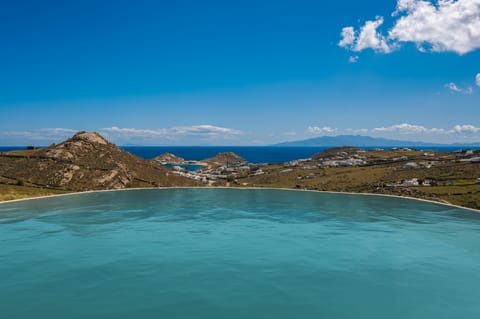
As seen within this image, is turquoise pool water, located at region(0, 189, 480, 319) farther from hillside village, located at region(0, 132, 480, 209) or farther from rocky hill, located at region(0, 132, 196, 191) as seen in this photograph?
rocky hill, located at region(0, 132, 196, 191)

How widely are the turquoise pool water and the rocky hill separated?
32429 millimetres

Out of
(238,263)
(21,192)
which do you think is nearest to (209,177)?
(21,192)

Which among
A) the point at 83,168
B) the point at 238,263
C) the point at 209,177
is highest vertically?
the point at 83,168

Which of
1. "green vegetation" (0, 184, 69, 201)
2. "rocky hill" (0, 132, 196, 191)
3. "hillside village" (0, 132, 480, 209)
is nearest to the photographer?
"green vegetation" (0, 184, 69, 201)

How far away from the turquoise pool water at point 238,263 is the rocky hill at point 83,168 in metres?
32.4

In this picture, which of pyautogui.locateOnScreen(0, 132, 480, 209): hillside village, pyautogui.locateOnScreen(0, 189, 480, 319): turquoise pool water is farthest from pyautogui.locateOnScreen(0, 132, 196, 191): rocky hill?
pyautogui.locateOnScreen(0, 189, 480, 319): turquoise pool water

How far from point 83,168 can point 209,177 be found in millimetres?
48756

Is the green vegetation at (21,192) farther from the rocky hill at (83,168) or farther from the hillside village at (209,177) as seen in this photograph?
the rocky hill at (83,168)

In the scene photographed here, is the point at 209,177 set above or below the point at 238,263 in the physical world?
above

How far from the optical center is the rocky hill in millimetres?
104812

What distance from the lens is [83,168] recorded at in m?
112

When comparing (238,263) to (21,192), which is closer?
(238,263)

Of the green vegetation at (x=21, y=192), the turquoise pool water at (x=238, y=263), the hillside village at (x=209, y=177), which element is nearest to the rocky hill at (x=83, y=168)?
the hillside village at (x=209, y=177)

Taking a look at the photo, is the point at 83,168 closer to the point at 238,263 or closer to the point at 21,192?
the point at 21,192
